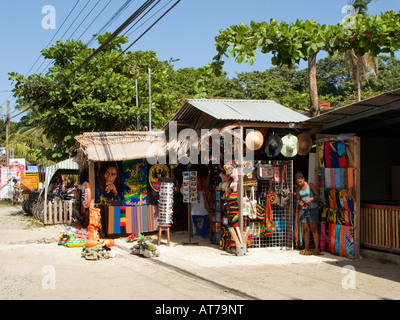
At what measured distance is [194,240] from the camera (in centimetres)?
1246

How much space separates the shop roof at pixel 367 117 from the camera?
8425mm

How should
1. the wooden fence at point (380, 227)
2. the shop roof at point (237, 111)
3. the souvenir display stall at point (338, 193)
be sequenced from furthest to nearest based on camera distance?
the shop roof at point (237, 111) → the souvenir display stall at point (338, 193) → the wooden fence at point (380, 227)

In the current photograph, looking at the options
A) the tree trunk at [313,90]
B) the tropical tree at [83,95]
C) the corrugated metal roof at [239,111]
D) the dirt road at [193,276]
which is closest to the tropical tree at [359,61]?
the tree trunk at [313,90]

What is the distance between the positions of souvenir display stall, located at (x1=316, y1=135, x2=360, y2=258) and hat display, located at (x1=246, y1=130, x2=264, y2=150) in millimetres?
1389

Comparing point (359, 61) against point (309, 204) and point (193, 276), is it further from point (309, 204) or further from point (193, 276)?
point (193, 276)

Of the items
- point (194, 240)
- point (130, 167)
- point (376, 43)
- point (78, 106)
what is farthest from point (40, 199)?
point (376, 43)

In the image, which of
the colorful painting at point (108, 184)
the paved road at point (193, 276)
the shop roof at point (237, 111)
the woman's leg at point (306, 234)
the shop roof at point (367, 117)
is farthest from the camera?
the colorful painting at point (108, 184)

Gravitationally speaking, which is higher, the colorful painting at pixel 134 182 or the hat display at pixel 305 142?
the hat display at pixel 305 142

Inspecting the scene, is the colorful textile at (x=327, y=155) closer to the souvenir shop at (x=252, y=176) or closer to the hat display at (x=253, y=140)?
the souvenir shop at (x=252, y=176)

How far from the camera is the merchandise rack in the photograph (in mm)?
10594

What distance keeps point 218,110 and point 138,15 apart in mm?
3184

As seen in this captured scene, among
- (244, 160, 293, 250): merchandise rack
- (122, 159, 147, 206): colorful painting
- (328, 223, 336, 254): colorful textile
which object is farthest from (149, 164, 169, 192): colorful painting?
(328, 223, 336, 254): colorful textile

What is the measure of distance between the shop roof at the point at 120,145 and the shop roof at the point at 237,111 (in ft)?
3.92
